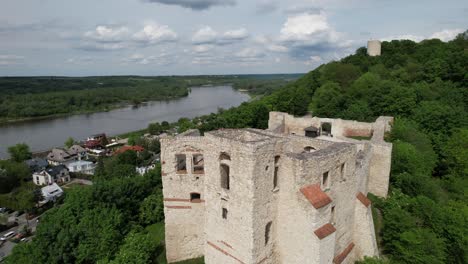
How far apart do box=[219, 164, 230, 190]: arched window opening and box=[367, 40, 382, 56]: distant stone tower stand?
52.3 m

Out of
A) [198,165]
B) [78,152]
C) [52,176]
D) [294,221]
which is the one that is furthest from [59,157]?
[294,221]

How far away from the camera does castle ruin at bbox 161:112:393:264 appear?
10.9 metres

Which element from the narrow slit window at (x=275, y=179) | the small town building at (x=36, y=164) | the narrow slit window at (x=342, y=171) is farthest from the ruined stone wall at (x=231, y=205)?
the small town building at (x=36, y=164)

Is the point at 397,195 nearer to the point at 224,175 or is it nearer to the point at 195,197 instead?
the point at 224,175

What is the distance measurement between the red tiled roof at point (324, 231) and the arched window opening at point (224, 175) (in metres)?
4.02

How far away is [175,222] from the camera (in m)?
15.5

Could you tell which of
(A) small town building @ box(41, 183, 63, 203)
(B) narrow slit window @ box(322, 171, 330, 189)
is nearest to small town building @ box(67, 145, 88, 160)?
(A) small town building @ box(41, 183, 63, 203)

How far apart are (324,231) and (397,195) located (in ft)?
26.1

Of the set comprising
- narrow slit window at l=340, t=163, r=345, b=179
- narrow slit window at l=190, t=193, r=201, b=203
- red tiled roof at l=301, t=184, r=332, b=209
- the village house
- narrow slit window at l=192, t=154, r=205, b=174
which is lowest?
the village house

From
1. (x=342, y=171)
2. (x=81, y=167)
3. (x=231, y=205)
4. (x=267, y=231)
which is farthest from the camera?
(x=81, y=167)

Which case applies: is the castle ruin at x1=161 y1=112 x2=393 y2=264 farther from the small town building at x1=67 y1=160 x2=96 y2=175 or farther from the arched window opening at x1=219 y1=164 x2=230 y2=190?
the small town building at x1=67 y1=160 x2=96 y2=175

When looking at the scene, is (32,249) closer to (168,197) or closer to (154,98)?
(168,197)

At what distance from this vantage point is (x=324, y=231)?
1109 cm

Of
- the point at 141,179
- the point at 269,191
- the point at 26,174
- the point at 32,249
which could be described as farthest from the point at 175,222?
the point at 26,174
